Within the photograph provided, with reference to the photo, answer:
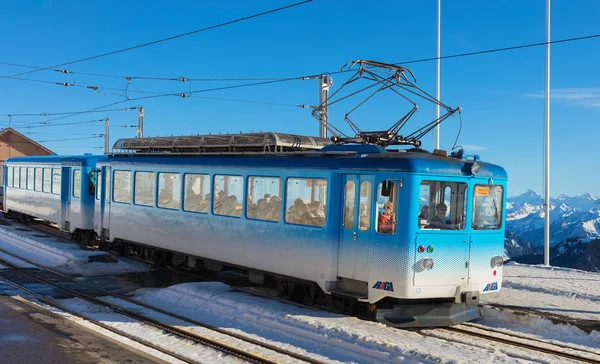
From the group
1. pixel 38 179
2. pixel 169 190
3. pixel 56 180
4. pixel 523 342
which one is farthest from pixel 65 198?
pixel 523 342

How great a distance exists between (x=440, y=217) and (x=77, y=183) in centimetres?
1467

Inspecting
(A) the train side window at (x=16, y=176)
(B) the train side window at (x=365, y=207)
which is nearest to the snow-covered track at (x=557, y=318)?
(B) the train side window at (x=365, y=207)

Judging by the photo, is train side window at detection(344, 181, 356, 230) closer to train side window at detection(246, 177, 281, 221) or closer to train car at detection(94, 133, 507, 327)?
train car at detection(94, 133, 507, 327)

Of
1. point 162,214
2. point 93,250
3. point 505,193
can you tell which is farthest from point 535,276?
point 93,250

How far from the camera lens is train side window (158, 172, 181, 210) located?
14.2m

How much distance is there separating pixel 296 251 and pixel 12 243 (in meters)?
13.7

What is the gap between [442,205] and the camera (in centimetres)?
990

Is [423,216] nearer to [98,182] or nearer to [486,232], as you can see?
[486,232]

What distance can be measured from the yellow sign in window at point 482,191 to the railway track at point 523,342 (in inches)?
89.2

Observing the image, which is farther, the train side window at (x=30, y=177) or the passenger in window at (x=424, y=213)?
the train side window at (x=30, y=177)

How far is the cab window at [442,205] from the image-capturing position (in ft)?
31.7

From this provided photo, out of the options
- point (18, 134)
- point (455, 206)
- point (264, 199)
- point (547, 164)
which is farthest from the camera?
point (18, 134)

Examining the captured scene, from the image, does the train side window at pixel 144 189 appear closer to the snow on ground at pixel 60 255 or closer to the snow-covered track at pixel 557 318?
the snow on ground at pixel 60 255

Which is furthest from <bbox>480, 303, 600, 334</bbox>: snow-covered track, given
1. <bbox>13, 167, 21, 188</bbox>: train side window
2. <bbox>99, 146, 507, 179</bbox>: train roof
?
<bbox>13, 167, 21, 188</bbox>: train side window
